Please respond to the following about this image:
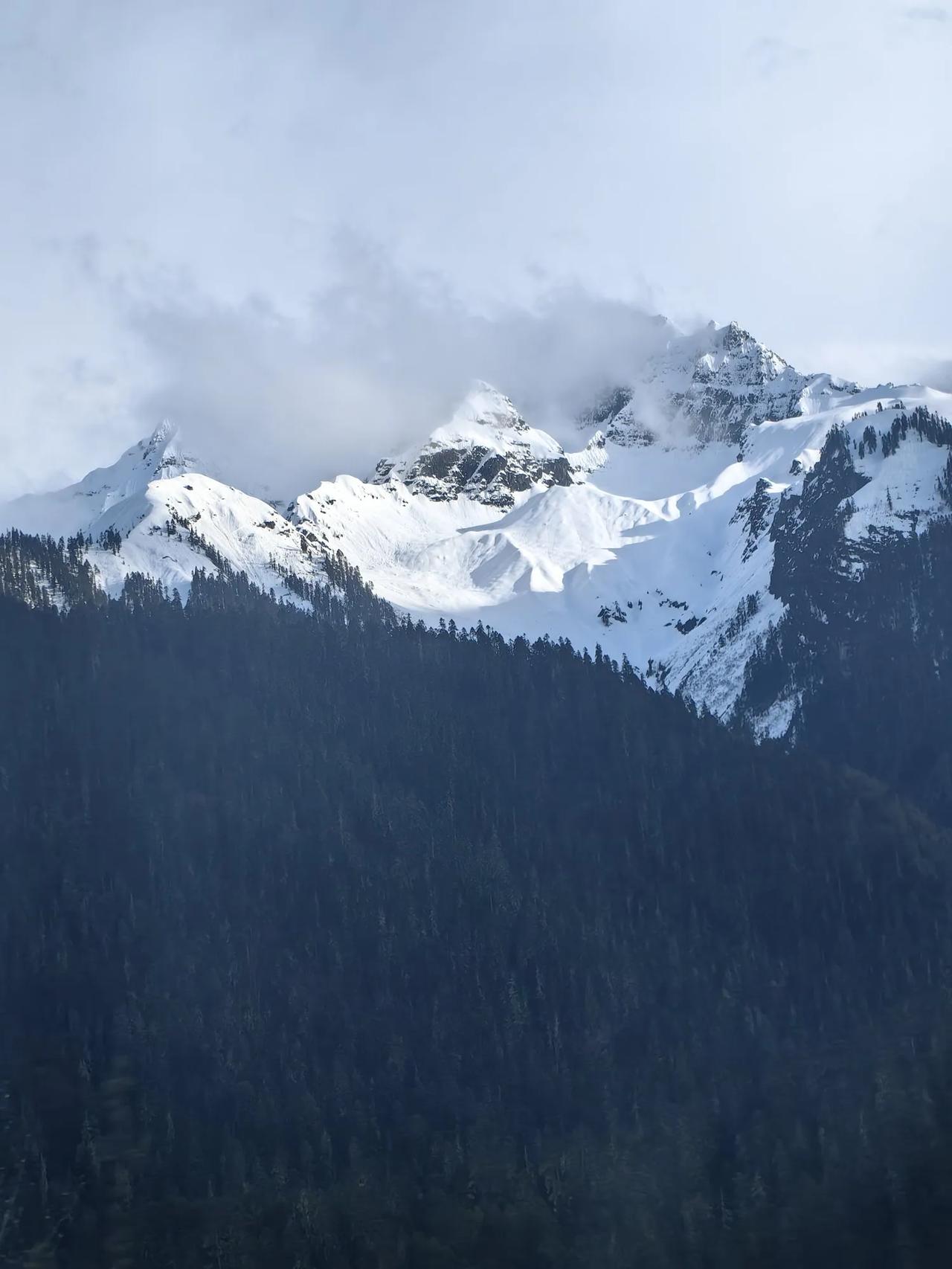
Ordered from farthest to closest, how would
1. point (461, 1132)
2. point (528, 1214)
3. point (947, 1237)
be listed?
point (461, 1132)
point (528, 1214)
point (947, 1237)

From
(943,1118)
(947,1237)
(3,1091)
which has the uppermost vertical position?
(3,1091)

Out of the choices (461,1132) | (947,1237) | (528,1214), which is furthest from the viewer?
(461,1132)

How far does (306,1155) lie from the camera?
614 feet

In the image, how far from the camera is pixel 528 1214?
179 meters

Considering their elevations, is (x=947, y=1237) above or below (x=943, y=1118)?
below

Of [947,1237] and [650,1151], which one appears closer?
[947,1237]

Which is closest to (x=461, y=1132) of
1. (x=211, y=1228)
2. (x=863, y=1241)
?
(x=211, y=1228)

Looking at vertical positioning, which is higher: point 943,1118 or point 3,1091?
point 3,1091

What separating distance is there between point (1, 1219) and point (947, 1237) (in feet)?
279

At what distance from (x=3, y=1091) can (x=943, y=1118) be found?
300 ft

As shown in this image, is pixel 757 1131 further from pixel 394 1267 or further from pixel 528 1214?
pixel 394 1267

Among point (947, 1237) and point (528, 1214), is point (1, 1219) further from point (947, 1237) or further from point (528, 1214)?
point (947, 1237)

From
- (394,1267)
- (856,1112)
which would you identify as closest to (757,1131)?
(856,1112)

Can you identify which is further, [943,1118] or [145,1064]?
[145,1064]
